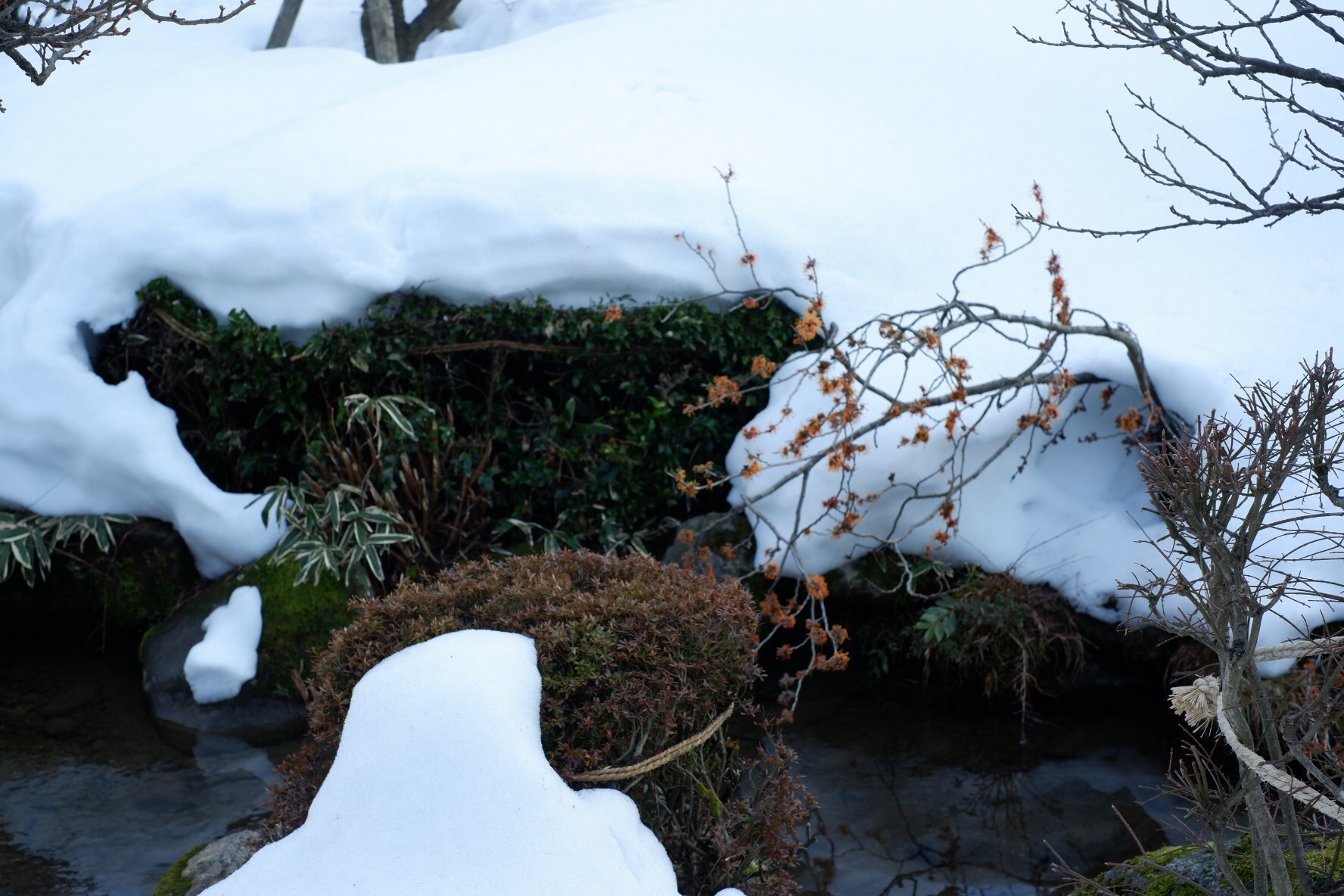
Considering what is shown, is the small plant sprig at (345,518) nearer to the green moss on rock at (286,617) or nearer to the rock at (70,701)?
the green moss on rock at (286,617)

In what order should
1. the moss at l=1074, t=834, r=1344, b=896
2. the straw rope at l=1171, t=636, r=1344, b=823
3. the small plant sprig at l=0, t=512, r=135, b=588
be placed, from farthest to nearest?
the small plant sprig at l=0, t=512, r=135, b=588
the moss at l=1074, t=834, r=1344, b=896
the straw rope at l=1171, t=636, r=1344, b=823

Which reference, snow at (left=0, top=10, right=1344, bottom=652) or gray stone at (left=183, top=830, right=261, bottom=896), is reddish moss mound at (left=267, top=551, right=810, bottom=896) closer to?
gray stone at (left=183, top=830, right=261, bottom=896)

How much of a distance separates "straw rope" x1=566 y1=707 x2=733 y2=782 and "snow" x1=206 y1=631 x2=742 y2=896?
39 millimetres

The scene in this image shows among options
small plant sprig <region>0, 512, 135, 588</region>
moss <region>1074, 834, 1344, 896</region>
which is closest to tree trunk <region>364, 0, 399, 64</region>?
small plant sprig <region>0, 512, 135, 588</region>

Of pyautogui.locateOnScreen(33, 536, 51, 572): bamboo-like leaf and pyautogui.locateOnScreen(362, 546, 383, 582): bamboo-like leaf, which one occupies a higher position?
pyautogui.locateOnScreen(362, 546, 383, 582): bamboo-like leaf

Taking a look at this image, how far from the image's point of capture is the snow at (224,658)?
14.9 ft

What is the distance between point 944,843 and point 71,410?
14.3 feet

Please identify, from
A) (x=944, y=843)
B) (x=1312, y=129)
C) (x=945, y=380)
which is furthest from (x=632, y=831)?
(x=1312, y=129)

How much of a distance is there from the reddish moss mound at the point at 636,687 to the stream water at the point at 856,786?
0.93 metres

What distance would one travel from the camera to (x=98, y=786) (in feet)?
13.4

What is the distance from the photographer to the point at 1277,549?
13.3 feet

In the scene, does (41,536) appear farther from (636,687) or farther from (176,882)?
(636,687)

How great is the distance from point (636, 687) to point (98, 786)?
2805mm

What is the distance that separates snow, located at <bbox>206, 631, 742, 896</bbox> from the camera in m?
2.14
